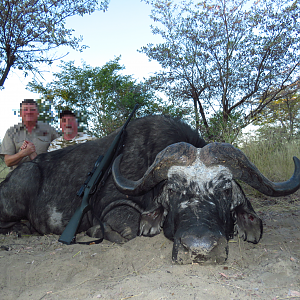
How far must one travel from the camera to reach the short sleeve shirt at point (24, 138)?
5856 millimetres

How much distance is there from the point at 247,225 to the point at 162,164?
1.28 metres

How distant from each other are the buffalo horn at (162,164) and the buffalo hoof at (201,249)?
2.88 ft

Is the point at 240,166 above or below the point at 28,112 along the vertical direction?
below

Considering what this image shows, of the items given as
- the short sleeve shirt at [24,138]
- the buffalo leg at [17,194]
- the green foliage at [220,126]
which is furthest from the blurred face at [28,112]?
the green foliage at [220,126]

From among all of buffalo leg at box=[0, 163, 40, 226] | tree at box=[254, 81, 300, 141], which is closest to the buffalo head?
buffalo leg at box=[0, 163, 40, 226]

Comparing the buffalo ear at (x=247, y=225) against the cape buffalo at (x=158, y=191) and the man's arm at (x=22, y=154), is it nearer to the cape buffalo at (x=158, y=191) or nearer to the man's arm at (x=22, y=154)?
the cape buffalo at (x=158, y=191)

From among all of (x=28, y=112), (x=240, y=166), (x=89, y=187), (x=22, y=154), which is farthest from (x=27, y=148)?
(x=240, y=166)

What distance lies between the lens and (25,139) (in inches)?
238

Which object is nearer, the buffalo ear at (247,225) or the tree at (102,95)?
the buffalo ear at (247,225)

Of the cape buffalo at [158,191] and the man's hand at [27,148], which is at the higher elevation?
the man's hand at [27,148]

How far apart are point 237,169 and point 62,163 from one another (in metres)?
3.11

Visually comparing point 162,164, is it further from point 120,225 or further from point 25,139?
point 25,139

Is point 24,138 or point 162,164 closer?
point 162,164

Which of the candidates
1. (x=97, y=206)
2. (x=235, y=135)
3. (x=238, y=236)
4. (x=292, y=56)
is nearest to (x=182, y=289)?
(x=238, y=236)
